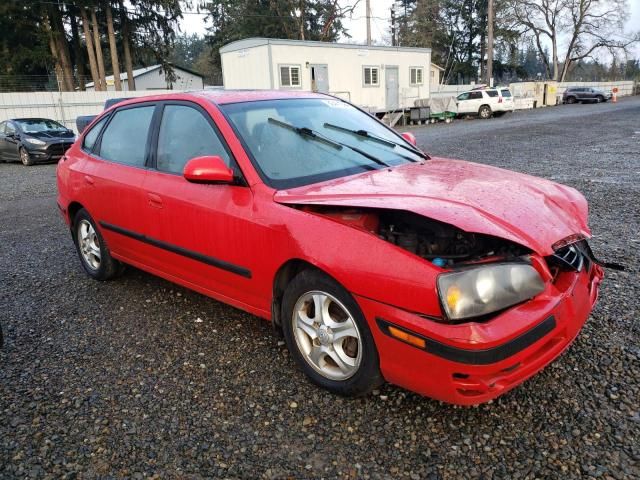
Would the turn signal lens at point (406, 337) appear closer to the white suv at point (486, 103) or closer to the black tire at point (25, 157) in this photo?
the black tire at point (25, 157)

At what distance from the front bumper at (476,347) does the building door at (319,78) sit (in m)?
23.1

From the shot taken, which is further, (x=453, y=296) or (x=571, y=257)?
(x=571, y=257)

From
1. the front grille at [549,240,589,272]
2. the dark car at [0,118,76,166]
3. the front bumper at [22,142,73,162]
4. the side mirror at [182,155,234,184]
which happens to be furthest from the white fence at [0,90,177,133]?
the front grille at [549,240,589,272]

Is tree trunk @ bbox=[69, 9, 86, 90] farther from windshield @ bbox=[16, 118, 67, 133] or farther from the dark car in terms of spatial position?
the dark car

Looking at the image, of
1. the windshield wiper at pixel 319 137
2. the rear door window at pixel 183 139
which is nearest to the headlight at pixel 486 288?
the windshield wiper at pixel 319 137

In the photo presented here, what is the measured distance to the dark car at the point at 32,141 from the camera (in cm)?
1489

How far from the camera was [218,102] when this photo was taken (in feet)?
11.0

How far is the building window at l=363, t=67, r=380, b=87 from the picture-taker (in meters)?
26.6

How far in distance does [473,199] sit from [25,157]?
52.6 ft

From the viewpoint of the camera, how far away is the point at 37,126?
15.9 meters

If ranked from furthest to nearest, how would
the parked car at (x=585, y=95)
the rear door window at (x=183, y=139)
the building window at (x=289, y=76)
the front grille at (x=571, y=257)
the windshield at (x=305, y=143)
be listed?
1. the parked car at (x=585, y=95)
2. the building window at (x=289, y=76)
3. the rear door window at (x=183, y=139)
4. the windshield at (x=305, y=143)
5. the front grille at (x=571, y=257)

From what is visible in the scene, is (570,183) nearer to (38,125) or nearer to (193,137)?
(193,137)

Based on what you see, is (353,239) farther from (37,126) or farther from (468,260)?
(37,126)

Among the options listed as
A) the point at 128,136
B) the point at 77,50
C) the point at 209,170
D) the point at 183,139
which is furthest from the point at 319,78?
the point at 209,170
